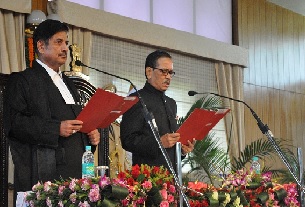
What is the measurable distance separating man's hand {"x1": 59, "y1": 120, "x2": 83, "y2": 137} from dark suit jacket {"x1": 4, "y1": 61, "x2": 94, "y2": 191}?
0.09 feet

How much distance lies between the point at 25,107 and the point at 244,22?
763cm

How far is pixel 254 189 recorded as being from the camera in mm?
3766

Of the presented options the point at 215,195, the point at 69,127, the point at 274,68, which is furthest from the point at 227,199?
the point at 274,68

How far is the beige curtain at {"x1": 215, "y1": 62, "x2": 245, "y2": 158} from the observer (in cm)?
1016

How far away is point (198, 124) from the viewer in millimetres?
3898

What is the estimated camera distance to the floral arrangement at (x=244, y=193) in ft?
10.9

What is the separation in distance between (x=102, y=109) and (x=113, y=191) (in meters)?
0.60

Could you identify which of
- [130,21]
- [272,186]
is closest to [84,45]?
[130,21]

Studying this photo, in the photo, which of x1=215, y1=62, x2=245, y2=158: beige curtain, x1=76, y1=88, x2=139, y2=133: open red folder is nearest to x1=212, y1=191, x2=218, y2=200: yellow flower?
x1=76, y1=88, x2=139, y2=133: open red folder

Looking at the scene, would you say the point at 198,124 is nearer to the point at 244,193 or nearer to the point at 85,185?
the point at 244,193

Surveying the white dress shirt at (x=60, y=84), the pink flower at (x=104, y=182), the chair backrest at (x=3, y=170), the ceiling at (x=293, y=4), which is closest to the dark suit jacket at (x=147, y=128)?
the white dress shirt at (x=60, y=84)

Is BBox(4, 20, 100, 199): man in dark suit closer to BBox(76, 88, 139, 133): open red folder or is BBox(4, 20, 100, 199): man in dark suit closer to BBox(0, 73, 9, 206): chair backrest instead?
BBox(76, 88, 139, 133): open red folder

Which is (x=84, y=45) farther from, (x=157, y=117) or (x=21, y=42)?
(x=157, y=117)

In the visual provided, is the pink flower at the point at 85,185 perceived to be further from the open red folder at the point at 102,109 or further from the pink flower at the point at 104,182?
the open red folder at the point at 102,109
